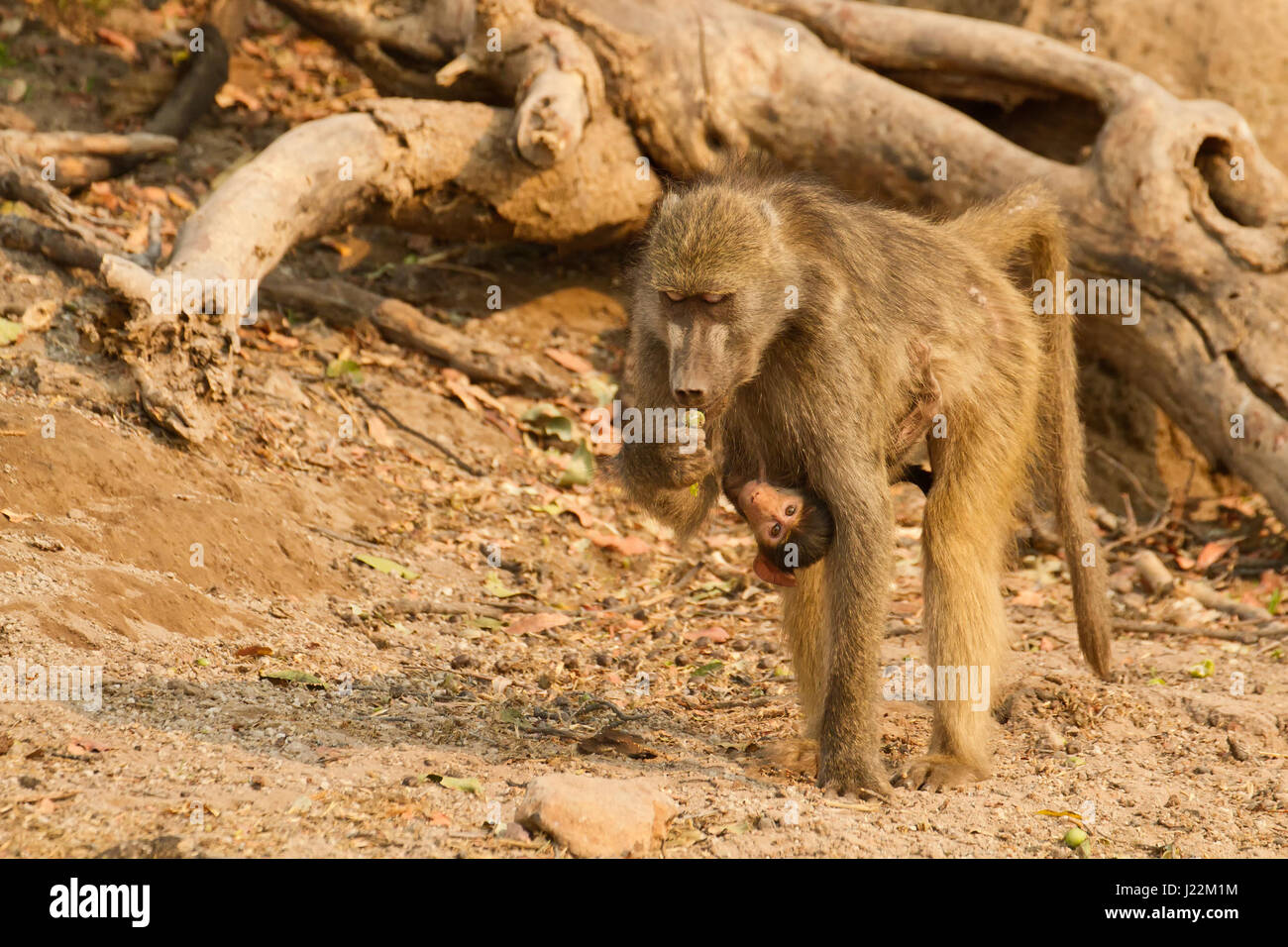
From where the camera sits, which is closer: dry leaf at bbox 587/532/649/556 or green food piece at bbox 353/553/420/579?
green food piece at bbox 353/553/420/579

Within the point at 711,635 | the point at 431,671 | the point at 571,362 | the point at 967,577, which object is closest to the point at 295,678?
the point at 431,671

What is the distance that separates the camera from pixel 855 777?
12.9ft

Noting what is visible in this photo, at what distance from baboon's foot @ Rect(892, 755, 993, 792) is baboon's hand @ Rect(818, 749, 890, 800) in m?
0.26

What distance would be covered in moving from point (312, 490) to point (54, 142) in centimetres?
297

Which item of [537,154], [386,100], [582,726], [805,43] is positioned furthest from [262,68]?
[582,726]

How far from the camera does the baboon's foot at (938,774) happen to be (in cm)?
418

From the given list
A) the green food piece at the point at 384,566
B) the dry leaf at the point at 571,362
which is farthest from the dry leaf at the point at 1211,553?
the green food piece at the point at 384,566

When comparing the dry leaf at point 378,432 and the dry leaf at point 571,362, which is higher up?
the dry leaf at point 571,362

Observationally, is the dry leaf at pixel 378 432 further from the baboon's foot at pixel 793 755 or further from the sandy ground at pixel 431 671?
the baboon's foot at pixel 793 755

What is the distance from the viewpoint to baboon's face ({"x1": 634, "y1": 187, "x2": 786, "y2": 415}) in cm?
382

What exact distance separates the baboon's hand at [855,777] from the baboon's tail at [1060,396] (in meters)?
1.28

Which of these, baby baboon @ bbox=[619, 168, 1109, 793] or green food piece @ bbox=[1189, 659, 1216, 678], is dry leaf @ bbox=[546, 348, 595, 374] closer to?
baby baboon @ bbox=[619, 168, 1109, 793]

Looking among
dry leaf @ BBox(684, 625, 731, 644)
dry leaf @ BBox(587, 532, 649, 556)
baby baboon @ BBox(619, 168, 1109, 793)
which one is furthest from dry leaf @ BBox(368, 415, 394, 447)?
baby baboon @ BBox(619, 168, 1109, 793)

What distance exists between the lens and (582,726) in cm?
459
